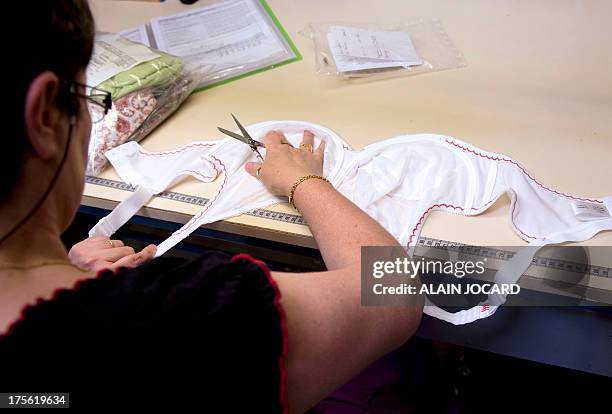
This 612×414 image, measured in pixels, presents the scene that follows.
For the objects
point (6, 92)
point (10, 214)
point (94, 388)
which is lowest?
point (94, 388)

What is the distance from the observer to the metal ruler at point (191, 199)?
2.69ft

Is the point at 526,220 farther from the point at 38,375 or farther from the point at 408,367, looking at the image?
the point at 38,375

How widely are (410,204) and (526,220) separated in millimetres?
175

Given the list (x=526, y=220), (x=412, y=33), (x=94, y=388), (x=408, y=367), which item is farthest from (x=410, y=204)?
(x=412, y=33)

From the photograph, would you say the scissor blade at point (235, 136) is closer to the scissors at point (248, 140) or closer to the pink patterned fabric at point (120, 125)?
the scissors at point (248, 140)

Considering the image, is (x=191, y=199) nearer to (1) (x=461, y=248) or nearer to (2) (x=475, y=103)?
(1) (x=461, y=248)

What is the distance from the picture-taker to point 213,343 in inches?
18.7

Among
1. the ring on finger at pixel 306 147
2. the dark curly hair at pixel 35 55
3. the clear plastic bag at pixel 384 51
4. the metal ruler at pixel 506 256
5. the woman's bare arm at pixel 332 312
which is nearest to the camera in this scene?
the dark curly hair at pixel 35 55

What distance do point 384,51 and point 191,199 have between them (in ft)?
2.05

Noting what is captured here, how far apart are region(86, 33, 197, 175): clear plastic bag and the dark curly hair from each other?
1.63 feet

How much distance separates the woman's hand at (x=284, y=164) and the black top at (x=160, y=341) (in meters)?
0.33

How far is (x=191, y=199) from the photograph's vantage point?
885 millimetres

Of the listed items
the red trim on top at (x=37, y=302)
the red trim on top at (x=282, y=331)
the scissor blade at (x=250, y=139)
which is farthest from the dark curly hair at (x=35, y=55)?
the scissor blade at (x=250, y=139)

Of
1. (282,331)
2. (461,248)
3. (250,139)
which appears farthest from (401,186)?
(282,331)
